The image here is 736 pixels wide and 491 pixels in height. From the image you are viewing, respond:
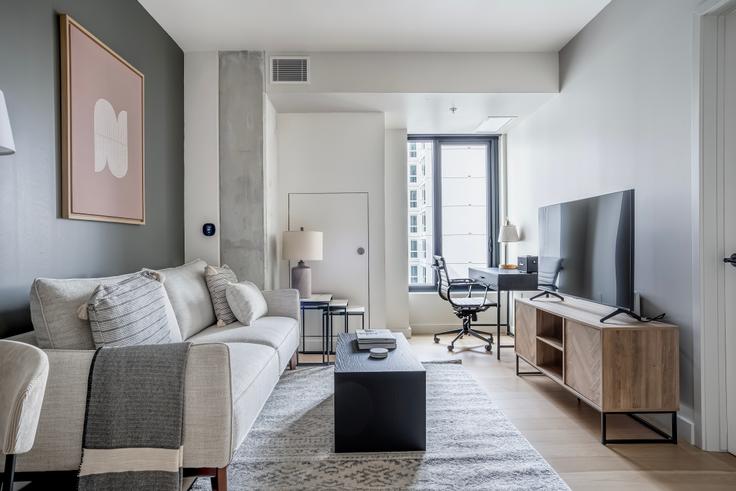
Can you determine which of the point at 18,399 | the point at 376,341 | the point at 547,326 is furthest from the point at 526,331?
the point at 18,399

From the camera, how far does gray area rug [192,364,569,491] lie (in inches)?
72.7

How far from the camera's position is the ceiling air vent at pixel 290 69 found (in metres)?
3.78

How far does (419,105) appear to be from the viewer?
412cm

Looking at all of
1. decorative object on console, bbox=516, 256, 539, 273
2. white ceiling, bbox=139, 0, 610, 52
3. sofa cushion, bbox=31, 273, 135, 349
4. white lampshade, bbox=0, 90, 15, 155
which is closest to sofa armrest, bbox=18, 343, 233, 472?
sofa cushion, bbox=31, 273, 135, 349

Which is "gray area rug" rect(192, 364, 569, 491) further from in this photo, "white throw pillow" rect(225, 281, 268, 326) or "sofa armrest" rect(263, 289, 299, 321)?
"sofa armrest" rect(263, 289, 299, 321)

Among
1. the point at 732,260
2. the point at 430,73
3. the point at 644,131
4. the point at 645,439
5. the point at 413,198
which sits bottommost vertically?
the point at 645,439

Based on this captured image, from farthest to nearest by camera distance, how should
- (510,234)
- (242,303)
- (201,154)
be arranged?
(510,234)
(201,154)
(242,303)

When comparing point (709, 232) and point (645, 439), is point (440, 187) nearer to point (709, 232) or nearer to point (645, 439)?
point (709, 232)

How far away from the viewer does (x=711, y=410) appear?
2162 millimetres

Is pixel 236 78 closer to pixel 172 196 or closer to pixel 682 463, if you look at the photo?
pixel 172 196

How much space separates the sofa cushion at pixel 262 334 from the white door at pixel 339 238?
3.87 ft

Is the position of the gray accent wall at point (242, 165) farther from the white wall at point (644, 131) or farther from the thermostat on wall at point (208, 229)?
the white wall at point (644, 131)

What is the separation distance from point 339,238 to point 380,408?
2.49 meters

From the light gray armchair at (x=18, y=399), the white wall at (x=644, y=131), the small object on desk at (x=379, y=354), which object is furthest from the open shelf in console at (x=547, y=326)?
the light gray armchair at (x=18, y=399)
